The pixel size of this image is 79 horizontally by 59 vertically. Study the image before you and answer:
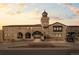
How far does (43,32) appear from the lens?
245 cm

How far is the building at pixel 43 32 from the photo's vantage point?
2434 mm

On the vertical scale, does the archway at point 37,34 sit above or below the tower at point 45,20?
below

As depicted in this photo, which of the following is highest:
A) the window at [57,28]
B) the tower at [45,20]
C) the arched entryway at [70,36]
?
the tower at [45,20]

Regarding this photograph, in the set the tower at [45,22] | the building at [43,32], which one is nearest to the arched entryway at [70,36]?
the building at [43,32]

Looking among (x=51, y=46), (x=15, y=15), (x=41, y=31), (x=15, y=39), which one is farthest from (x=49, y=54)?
(x=15, y=15)

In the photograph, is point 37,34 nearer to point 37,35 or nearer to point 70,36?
point 37,35

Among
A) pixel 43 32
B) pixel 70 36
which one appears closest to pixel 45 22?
pixel 43 32

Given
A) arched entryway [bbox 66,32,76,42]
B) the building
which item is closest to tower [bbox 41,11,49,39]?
the building

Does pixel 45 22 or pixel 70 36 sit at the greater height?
pixel 45 22

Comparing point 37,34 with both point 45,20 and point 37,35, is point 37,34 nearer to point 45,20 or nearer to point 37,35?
point 37,35

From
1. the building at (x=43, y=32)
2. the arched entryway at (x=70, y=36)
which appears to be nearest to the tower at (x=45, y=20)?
the building at (x=43, y=32)

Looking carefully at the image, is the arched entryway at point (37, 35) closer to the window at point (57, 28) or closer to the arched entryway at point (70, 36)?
the window at point (57, 28)

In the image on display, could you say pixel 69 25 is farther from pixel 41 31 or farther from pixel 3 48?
pixel 3 48

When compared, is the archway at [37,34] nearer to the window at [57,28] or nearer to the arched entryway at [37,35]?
the arched entryway at [37,35]
